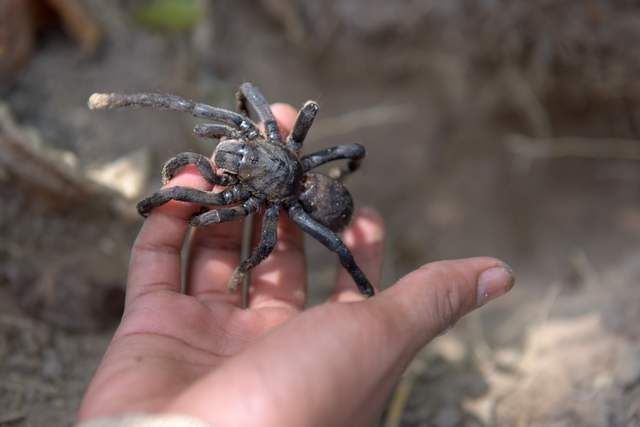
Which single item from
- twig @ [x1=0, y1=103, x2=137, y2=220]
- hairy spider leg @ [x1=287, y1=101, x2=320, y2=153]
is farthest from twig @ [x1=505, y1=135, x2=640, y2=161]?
twig @ [x1=0, y1=103, x2=137, y2=220]

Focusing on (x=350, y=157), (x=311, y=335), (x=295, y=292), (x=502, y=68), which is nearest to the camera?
(x=311, y=335)

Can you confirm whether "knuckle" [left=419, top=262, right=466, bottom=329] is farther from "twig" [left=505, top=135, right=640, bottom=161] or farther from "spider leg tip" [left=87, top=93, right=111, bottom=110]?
"twig" [left=505, top=135, right=640, bottom=161]

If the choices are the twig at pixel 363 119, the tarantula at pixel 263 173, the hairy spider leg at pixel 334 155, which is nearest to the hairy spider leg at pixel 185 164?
the tarantula at pixel 263 173

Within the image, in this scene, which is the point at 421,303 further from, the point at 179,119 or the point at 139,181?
the point at 179,119

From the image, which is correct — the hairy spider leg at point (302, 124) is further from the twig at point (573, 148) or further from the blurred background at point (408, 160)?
the twig at point (573, 148)

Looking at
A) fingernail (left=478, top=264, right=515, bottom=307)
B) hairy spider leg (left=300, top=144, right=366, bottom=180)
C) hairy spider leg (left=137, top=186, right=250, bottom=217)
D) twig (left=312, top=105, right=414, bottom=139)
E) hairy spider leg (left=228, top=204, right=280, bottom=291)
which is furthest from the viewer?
twig (left=312, top=105, right=414, bottom=139)

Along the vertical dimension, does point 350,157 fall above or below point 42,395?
above

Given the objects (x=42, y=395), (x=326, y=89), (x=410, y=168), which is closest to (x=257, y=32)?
(x=326, y=89)
